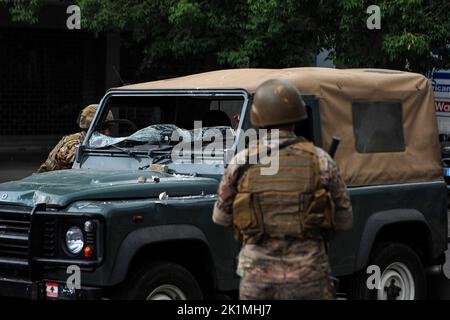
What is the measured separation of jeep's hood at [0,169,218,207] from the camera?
5234 mm

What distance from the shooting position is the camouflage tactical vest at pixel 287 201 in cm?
394

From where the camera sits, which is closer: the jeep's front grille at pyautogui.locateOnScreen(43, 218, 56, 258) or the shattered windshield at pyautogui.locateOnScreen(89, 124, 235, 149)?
the jeep's front grille at pyautogui.locateOnScreen(43, 218, 56, 258)

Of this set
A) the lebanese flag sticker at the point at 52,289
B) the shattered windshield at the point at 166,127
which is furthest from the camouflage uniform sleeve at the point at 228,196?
the shattered windshield at the point at 166,127

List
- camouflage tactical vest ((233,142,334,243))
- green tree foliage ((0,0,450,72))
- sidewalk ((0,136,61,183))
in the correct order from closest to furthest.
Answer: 1. camouflage tactical vest ((233,142,334,243))
2. green tree foliage ((0,0,450,72))
3. sidewalk ((0,136,61,183))

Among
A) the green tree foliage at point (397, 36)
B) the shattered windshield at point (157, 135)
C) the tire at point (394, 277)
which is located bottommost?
the tire at point (394, 277)

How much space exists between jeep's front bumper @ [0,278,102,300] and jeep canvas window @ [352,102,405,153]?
2.39 m

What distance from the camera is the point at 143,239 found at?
5.07 meters

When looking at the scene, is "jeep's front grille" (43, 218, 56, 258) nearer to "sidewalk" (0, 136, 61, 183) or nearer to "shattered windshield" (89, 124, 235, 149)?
"shattered windshield" (89, 124, 235, 149)

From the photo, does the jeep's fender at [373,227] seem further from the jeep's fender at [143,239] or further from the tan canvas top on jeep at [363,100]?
the jeep's fender at [143,239]

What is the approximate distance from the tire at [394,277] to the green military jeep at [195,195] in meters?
0.01

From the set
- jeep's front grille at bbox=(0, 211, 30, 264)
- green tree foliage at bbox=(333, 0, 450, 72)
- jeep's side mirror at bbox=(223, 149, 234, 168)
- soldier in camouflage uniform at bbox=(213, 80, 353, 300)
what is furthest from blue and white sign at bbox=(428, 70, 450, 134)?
soldier in camouflage uniform at bbox=(213, 80, 353, 300)

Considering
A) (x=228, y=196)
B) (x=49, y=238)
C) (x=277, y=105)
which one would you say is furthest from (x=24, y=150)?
(x=277, y=105)
